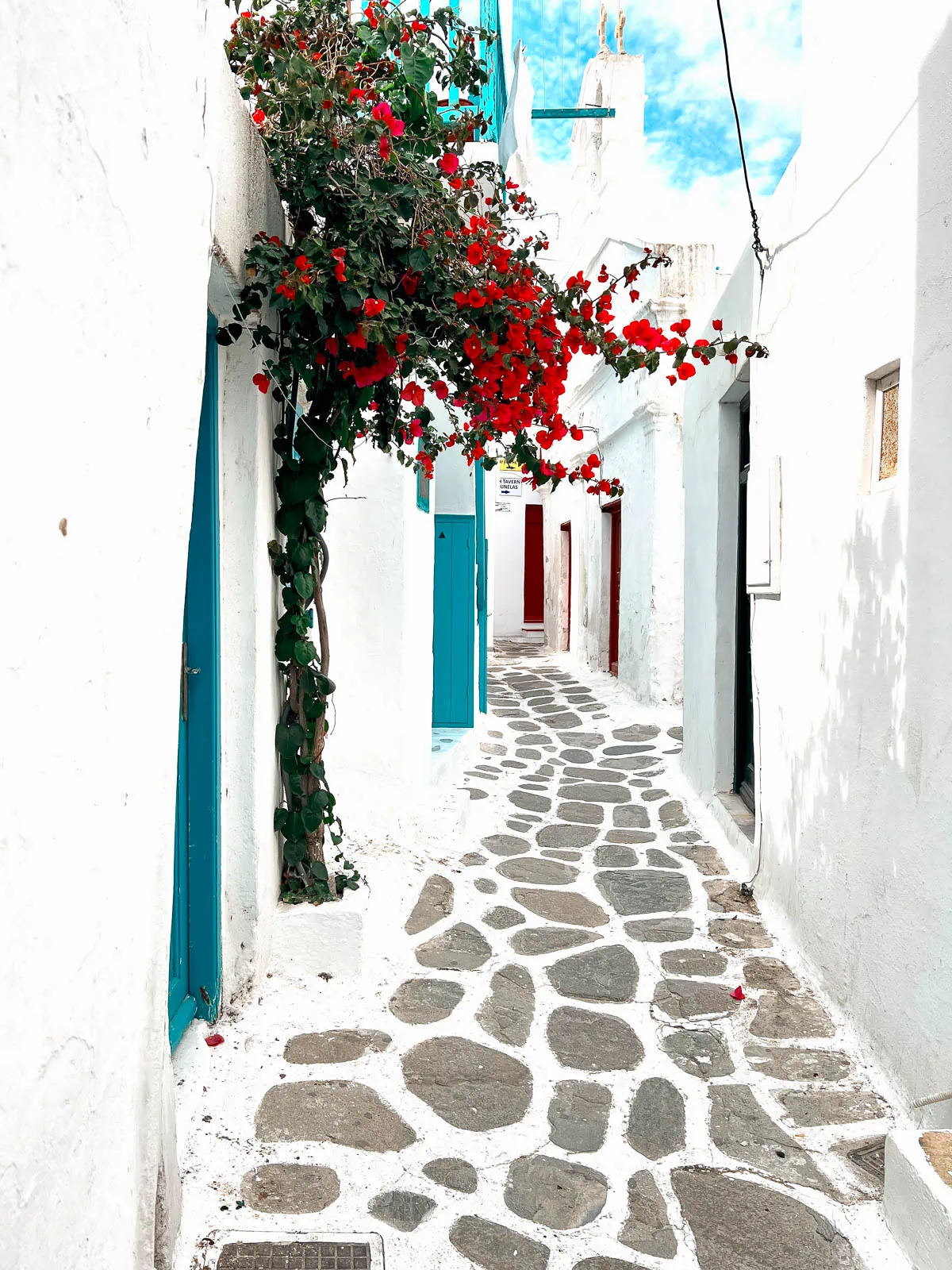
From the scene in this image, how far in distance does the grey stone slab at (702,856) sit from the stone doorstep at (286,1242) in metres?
3.10

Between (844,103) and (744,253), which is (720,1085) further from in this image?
(744,253)

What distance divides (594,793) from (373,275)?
4568 mm

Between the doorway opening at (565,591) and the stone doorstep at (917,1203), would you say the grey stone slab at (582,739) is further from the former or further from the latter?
the doorway opening at (565,591)

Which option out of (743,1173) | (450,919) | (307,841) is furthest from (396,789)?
(743,1173)

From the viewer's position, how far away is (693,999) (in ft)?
11.6

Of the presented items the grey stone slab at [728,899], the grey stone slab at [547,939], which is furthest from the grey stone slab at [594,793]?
the grey stone slab at [547,939]

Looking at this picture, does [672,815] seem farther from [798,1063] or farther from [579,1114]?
[579,1114]

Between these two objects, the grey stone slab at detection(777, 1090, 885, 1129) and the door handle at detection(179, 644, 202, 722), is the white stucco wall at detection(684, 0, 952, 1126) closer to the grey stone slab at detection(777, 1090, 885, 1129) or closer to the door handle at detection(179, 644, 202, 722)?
the grey stone slab at detection(777, 1090, 885, 1129)

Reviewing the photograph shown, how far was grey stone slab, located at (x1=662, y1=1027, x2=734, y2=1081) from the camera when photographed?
3027 mm

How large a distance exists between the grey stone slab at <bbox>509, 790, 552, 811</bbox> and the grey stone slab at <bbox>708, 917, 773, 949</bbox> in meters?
2.06

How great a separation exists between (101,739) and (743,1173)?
6.68 ft

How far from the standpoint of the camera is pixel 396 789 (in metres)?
4.79

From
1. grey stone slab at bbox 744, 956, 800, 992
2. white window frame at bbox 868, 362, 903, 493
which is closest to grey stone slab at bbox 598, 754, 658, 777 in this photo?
grey stone slab at bbox 744, 956, 800, 992

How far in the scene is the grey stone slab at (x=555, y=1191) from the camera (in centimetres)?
232
